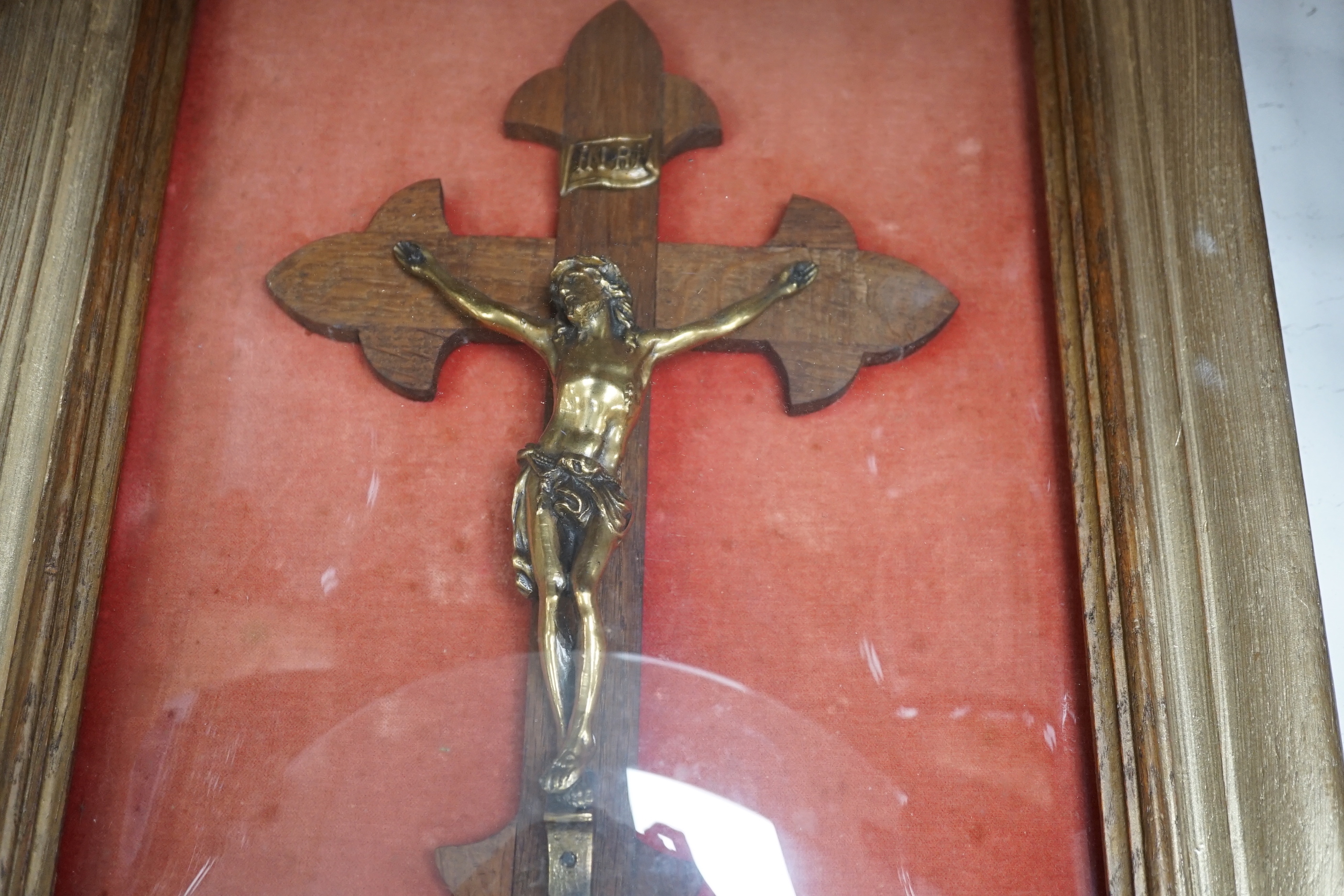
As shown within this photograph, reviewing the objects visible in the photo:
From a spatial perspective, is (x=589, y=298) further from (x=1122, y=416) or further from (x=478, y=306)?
(x=1122, y=416)

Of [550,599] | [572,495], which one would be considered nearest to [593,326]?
[572,495]

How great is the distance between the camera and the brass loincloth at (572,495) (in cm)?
179

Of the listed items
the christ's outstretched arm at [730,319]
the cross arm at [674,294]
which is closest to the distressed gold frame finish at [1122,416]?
the cross arm at [674,294]

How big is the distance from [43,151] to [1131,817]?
75.0 inches

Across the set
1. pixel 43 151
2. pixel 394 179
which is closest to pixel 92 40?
pixel 43 151

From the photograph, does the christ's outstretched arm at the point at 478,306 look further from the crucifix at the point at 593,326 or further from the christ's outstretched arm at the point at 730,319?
the christ's outstretched arm at the point at 730,319

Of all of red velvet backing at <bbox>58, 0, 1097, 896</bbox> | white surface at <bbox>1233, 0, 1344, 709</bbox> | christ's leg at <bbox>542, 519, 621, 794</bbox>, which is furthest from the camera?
white surface at <bbox>1233, 0, 1344, 709</bbox>

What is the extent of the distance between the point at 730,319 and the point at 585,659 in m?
0.58

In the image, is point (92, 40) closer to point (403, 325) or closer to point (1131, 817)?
point (403, 325)

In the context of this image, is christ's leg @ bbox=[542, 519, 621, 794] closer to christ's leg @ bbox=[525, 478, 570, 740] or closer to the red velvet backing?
christ's leg @ bbox=[525, 478, 570, 740]

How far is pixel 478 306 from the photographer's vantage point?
1975 millimetres

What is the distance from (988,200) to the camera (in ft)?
7.19

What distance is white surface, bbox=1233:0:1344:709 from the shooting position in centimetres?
193

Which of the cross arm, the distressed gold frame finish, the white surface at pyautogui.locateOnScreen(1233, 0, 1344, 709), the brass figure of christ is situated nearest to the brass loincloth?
the brass figure of christ
